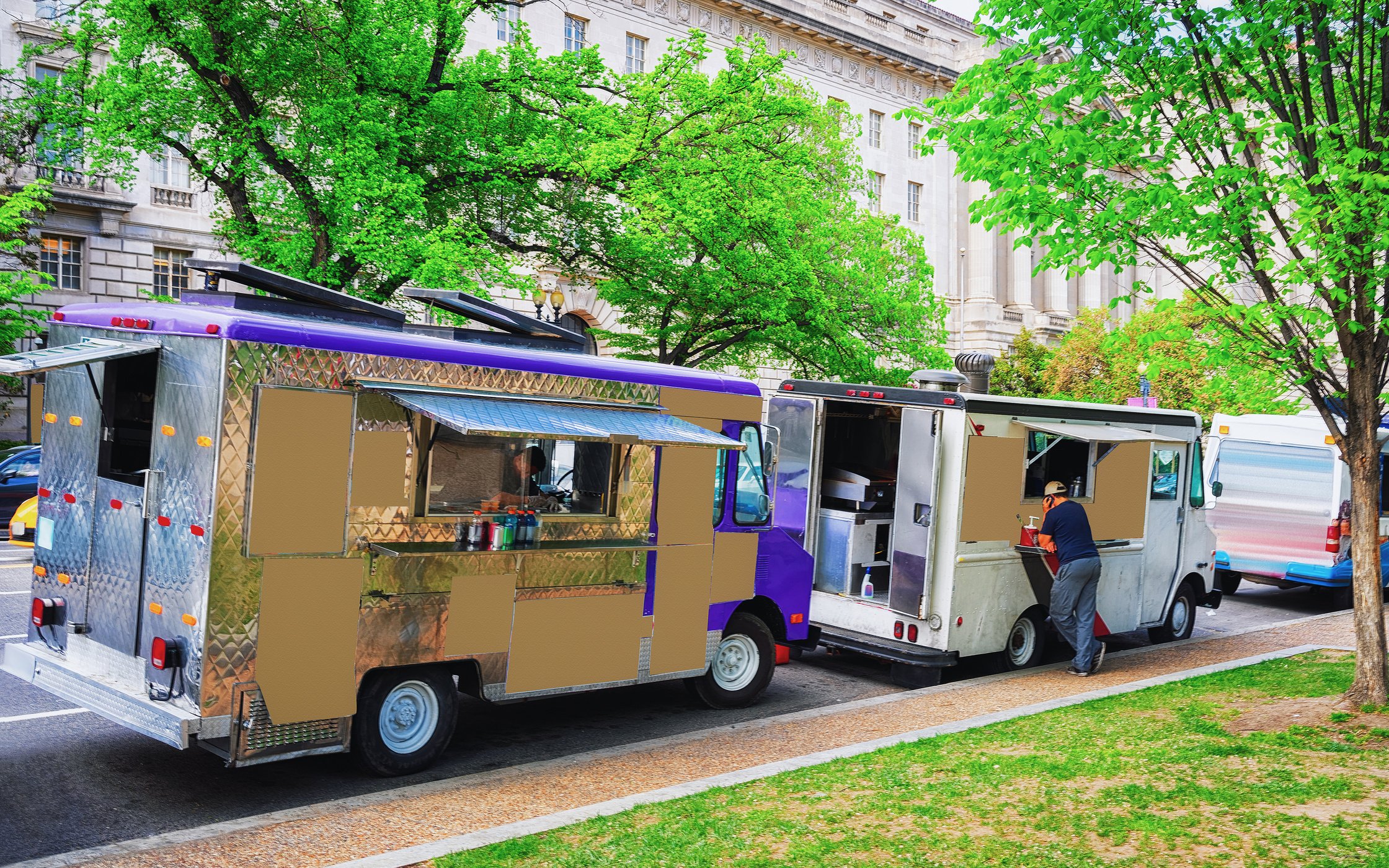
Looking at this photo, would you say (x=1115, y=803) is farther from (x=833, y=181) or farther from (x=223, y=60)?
(x=833, y=181)

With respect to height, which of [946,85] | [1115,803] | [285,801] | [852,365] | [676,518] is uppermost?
[946,85]

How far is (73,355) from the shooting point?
6914mm

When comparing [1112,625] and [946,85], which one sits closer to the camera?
[1112,625]

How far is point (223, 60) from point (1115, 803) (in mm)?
17551

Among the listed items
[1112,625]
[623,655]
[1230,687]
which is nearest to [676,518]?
[623,655]

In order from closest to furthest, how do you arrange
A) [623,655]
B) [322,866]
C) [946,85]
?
[322,866], [623,655], [946,85]

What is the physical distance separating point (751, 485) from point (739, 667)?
1.66m

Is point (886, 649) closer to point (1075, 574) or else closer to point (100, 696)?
point (1075, 574)

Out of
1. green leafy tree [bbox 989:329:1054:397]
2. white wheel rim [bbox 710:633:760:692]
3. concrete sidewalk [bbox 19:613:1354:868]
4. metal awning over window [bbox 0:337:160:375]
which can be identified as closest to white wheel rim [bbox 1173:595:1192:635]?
concrete sidewalk [bbox 19:613:1354:868]

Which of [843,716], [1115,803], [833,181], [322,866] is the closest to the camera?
[322,866]

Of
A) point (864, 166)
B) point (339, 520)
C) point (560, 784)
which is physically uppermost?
point (864, 166)

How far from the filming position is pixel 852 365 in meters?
25.6

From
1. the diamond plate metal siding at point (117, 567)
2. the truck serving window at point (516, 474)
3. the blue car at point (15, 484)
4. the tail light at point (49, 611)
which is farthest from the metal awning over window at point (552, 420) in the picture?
the blue car at point (15, 484)

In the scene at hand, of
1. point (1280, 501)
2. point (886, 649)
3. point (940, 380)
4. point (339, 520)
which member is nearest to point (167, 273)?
point (940, 380)
